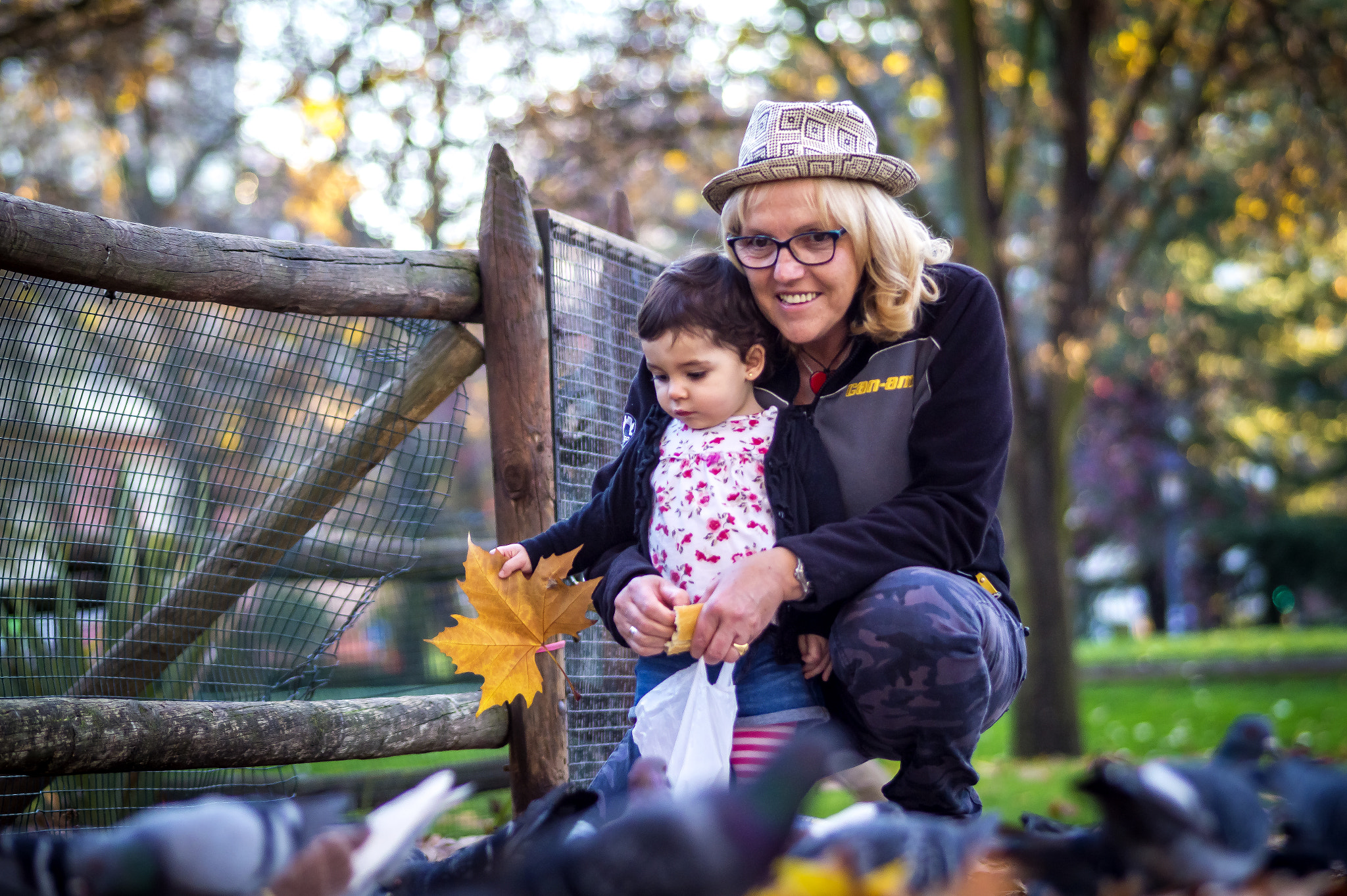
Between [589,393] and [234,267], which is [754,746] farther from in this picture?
[234,267]

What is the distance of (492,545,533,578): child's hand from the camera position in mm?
2260

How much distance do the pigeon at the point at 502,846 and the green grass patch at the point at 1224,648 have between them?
10138 millimetres

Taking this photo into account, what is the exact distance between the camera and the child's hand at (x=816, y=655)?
7.08 feet

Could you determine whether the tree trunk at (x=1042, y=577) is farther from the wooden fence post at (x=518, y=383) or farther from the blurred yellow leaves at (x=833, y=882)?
the blurred yellow leaves at (x=833, y=882)

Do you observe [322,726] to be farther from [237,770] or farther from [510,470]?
[237,770]

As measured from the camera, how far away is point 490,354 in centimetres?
279

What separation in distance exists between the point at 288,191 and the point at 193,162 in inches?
50.2

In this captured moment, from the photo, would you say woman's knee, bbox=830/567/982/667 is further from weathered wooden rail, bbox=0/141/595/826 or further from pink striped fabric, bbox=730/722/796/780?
weathered wooden rail, bbox=0/141/595/826

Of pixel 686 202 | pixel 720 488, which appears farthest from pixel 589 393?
pixel 686 202

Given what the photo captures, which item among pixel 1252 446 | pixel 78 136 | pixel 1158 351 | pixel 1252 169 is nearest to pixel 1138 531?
pixel 1252 446

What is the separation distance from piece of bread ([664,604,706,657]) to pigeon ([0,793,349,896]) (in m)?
0.83

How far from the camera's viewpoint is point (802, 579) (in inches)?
79.0

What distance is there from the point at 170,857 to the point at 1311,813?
4.32ft

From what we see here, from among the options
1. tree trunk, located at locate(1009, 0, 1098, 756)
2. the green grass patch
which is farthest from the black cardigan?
the green grass patch
